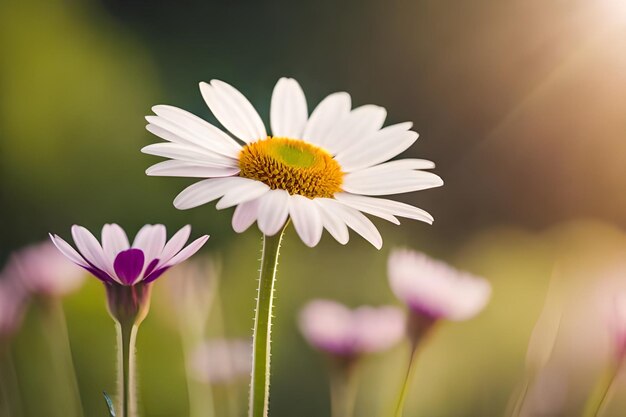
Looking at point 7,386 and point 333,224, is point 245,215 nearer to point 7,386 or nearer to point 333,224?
point 333,224

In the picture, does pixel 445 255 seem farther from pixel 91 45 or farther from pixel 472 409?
pixel 91 45

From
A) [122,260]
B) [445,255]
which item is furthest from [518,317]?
[122,260]

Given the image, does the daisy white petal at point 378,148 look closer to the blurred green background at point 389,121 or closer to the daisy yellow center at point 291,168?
the daisy yellow center at point 291,168

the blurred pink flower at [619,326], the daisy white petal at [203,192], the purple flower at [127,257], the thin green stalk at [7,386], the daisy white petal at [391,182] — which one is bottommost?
the thin green stalk at [7,386]

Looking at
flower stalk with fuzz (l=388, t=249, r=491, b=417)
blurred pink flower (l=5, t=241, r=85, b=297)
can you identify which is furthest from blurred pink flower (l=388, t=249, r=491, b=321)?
blurred pink flower (l=5, t=241, r=85, b=297)

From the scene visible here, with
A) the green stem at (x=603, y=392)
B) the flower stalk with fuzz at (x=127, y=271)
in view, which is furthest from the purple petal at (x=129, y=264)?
the green stem at (x=603, y=392)

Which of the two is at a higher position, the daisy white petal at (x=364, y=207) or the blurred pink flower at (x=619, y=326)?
the daisy white petal at (x=364, y=207)

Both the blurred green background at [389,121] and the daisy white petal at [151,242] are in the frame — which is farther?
the blurred green background at [389,121]
